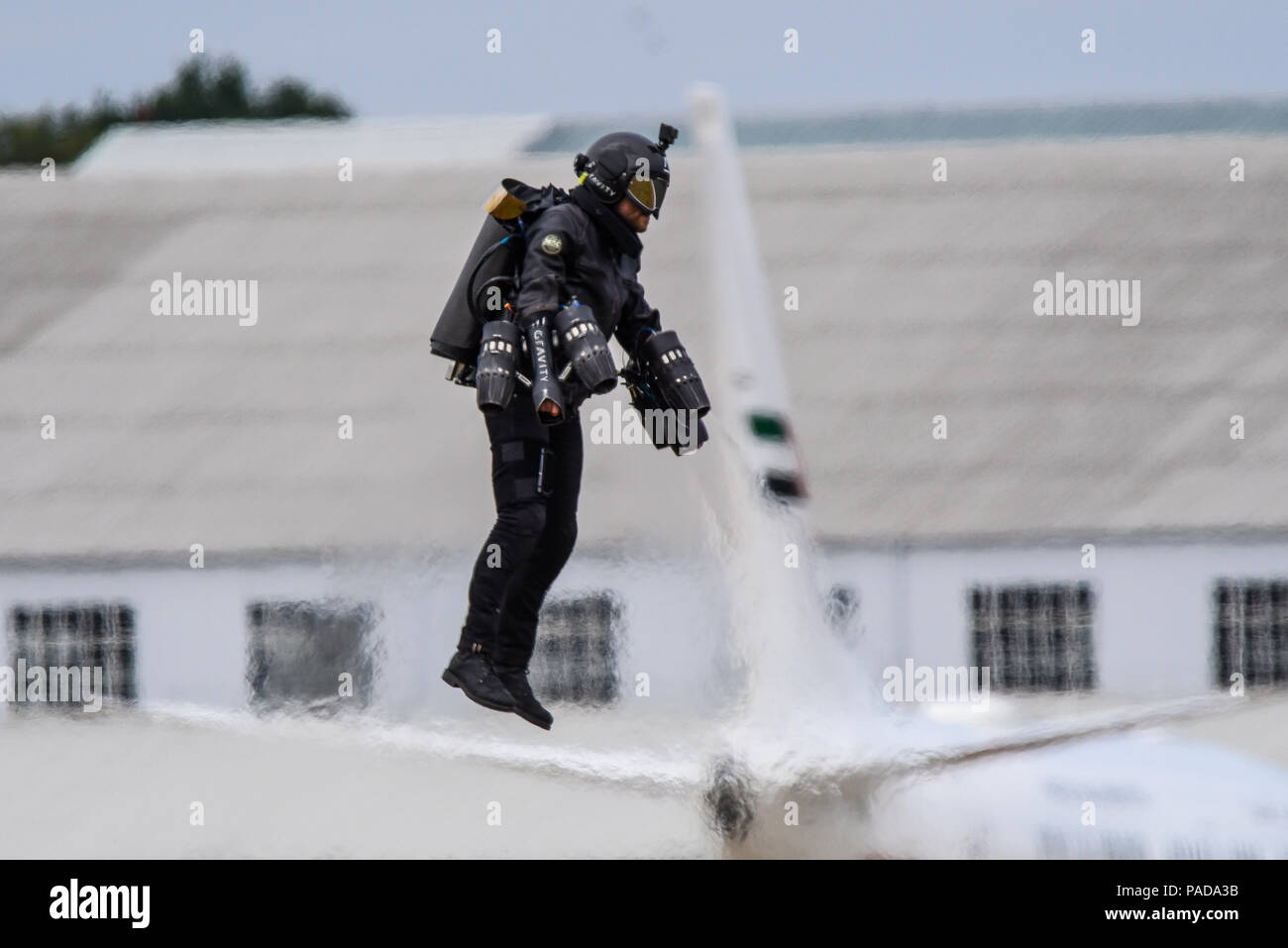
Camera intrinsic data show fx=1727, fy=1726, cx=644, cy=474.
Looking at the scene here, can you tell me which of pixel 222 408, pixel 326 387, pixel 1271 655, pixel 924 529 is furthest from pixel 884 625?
pixel 222 408

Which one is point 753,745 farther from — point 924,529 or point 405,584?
point 924,529

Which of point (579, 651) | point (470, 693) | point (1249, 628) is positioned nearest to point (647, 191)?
point (470, 693)

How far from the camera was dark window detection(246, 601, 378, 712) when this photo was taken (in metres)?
10.6

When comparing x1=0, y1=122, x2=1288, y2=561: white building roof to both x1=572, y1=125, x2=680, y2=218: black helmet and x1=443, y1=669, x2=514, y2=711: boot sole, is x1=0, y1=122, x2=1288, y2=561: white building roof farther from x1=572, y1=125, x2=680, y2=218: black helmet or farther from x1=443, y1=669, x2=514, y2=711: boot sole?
x1=572, y1=125, x2=680, y2=218: black helmet

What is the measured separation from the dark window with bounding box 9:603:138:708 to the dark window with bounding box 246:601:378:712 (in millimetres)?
2200

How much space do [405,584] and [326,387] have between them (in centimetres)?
755

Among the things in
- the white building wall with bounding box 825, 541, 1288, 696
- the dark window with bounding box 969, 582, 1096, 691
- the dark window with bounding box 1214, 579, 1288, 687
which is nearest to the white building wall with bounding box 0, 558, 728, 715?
the white building wall with bounding box 825, 541, 1288, 696

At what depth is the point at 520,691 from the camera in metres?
9.47

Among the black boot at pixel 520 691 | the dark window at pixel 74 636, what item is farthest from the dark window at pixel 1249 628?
the dark window at pixel 74 636

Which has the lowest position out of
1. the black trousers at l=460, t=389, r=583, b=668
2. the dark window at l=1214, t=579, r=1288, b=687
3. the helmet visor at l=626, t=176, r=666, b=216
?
the dark window at l=1214, t=579, r=1288, b=687

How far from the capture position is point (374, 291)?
60.4 ft

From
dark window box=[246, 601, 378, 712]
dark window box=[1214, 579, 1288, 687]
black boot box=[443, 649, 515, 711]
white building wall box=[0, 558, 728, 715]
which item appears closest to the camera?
black boot box=[443, 649, 515, 711]

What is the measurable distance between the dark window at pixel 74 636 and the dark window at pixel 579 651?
4.20 metres

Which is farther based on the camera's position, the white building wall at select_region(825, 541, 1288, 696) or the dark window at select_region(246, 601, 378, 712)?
the white building wall at select_region(825, 541, 1288, 696)
